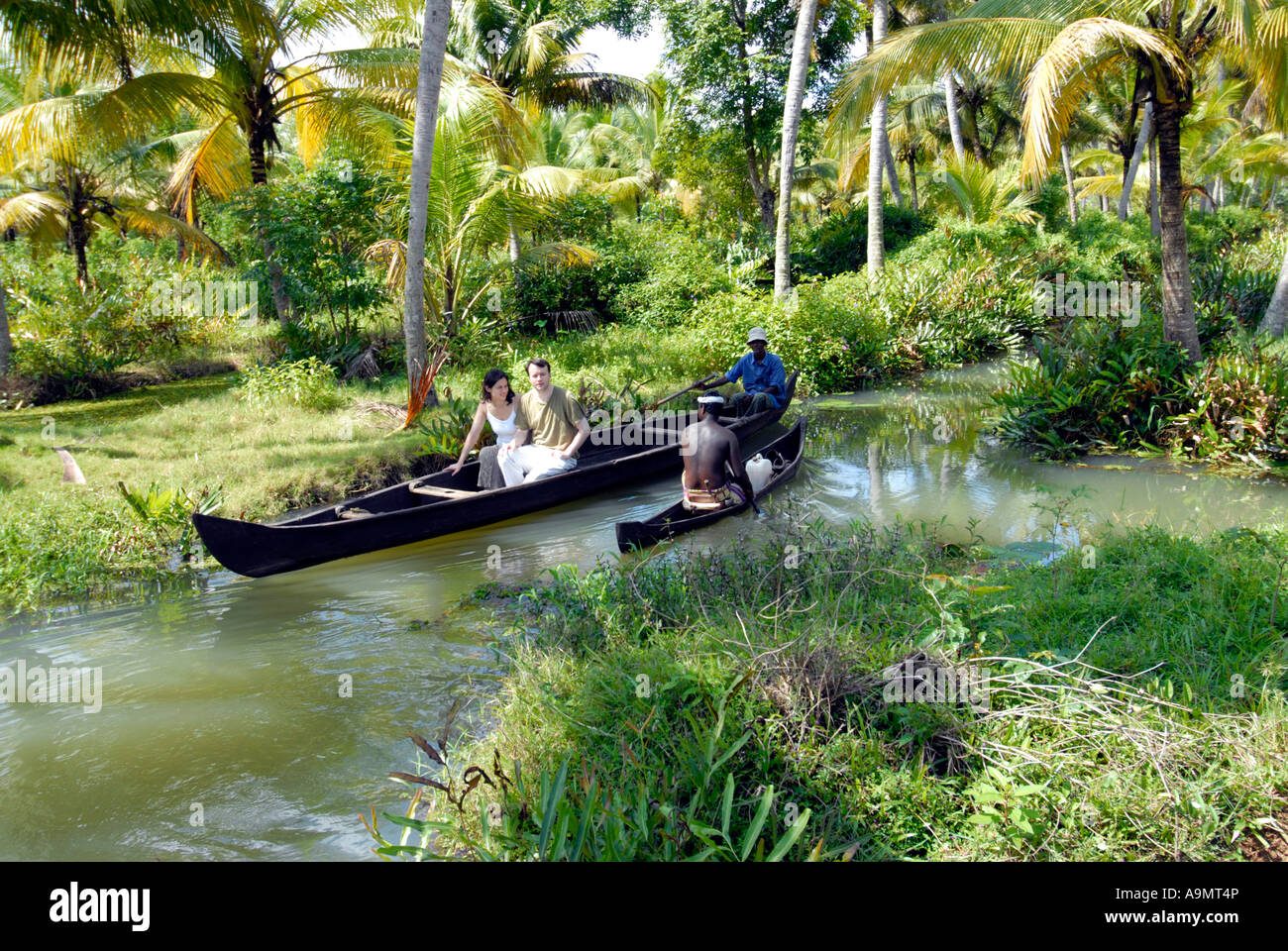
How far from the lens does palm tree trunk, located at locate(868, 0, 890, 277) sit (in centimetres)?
1714

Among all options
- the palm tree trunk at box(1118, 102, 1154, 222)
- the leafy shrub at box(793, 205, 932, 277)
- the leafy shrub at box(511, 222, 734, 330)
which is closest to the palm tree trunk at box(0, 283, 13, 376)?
the leafy shrub at box(511, 222, 734, 330)

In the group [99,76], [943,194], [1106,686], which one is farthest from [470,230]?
[943,194]

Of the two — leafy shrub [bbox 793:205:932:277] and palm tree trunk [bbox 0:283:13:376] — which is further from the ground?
leafy shrub [bbox 793:205:932:277]

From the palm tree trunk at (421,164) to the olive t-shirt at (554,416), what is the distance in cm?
291

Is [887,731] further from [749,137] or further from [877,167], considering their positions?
[749,137]

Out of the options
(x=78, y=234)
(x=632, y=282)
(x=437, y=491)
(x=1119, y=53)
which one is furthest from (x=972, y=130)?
(x=437, y=491)

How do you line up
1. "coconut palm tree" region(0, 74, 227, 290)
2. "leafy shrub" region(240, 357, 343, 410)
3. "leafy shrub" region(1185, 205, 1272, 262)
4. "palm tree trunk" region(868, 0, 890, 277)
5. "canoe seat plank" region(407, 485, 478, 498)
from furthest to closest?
1. "leafy shrub" region(1185, 205, 1272, 262)
2. "palm tree trunk" region(868, 0, 890, 277)
3. "coconut palm tree" region(0, 74, 227, 290)
4. "leafy shrub" region(240, 357, 343, 410)
5. "canoe seat plank" region(407, 485, 478, 498)

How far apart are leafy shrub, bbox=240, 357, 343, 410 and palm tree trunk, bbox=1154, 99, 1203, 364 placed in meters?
11.2

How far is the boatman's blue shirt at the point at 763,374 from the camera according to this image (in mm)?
12000

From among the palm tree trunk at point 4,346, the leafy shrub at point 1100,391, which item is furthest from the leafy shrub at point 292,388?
the leafy shrub at point 1100,391

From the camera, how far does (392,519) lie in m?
7.61

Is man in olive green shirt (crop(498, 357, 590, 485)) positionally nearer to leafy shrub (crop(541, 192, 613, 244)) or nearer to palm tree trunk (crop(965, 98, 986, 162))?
leafy shrub (crop(541, 192, 613, 244))

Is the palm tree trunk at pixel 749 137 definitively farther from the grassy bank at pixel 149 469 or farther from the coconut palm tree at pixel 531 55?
the grassy bank at pixel 149 469
